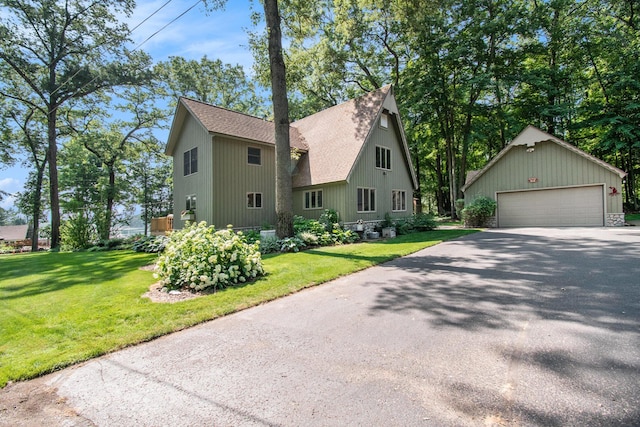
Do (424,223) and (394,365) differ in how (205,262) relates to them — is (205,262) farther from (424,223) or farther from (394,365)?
(424,223)

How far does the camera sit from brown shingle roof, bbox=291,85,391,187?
1548cm

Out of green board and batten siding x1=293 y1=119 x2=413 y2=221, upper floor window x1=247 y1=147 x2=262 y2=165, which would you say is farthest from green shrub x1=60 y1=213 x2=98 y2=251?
green board and batten siding x1=293 y1=119 x2=413 y2=221

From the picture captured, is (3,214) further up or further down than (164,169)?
further down

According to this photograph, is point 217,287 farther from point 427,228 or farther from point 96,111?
point 96,111

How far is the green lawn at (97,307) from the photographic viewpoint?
356 centimetres

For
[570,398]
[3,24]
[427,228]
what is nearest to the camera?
[570,398]

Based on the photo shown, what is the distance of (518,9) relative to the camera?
68.3ft

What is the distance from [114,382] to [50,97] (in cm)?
2653

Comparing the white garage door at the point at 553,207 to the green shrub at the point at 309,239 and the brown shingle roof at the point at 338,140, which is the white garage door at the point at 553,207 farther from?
the green shrub at the point at 309,239

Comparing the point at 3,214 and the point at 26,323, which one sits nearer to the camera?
the point at 26,323

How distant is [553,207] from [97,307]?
20709mm

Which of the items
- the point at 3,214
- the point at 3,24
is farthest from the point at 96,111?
the point at 3,214

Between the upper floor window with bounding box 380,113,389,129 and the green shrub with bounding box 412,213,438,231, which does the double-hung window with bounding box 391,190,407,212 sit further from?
the upper floor window with bounding box 380,113,389,129

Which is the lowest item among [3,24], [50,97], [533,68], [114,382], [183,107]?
[114,382]
